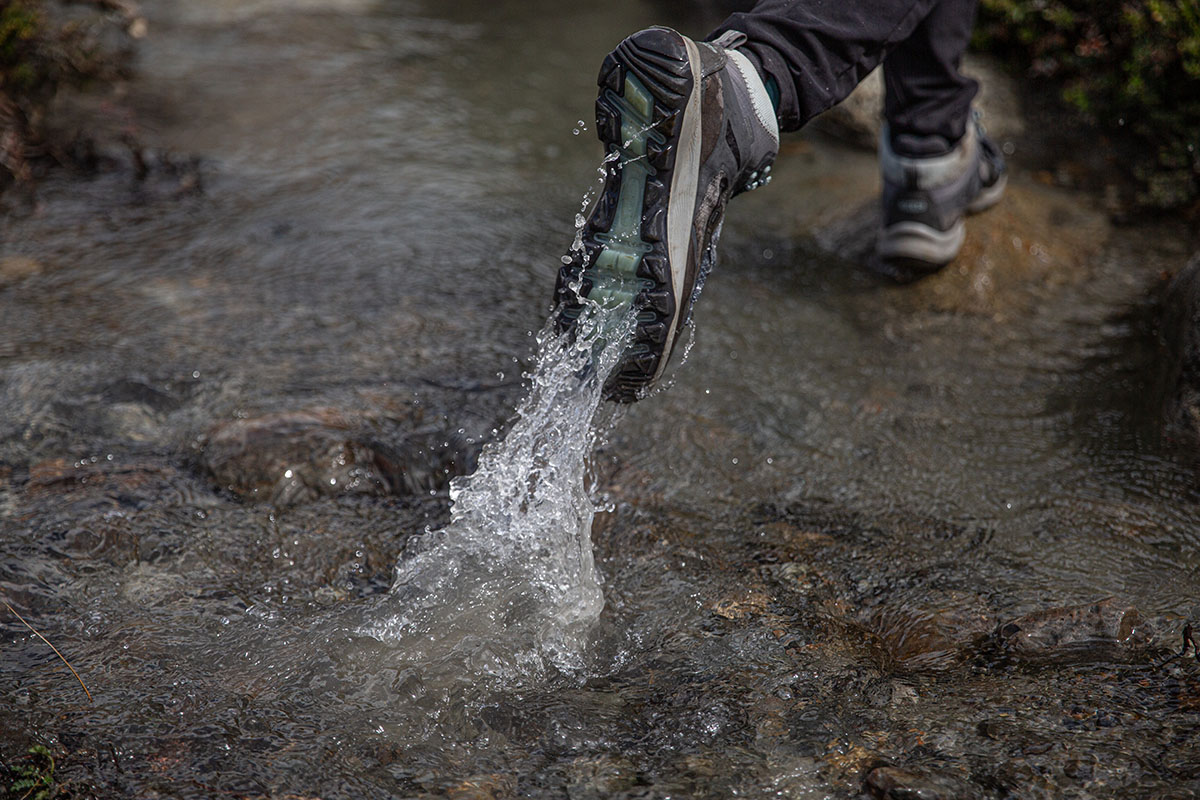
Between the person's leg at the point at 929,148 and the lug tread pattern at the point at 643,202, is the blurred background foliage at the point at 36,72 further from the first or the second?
the person's leg at the point at 929,148

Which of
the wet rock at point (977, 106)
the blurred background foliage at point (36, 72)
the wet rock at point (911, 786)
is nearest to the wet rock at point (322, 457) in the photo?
the wet rock at point (911, 786)

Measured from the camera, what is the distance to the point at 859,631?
2.18 m

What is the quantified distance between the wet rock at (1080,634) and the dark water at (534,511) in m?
0.02

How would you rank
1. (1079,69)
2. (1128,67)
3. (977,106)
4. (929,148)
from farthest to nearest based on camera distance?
1. (977,106)
2. (1079,69)
3. (1128,67)
4. (929,148)

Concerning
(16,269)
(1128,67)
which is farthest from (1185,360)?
(16,269)

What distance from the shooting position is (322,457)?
105 inches

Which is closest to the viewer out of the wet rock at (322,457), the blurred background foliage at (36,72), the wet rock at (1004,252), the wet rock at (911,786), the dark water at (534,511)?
the wet rock at (911,786)

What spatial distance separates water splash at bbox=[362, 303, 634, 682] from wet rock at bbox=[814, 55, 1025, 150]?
109 inches

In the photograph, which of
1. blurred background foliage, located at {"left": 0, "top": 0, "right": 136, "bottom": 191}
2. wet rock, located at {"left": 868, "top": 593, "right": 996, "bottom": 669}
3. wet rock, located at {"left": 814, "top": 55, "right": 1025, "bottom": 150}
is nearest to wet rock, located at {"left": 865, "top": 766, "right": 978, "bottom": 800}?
wet rock, located at {"left": 868, "top": 593, "right": 996, "bottom": 669}

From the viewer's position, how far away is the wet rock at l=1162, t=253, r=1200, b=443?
275 cm

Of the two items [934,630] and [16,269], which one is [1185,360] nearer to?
[934,630]

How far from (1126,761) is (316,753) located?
1.46 metres

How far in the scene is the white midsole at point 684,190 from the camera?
204 centimetres

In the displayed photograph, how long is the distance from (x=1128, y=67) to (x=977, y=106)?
73 cm
